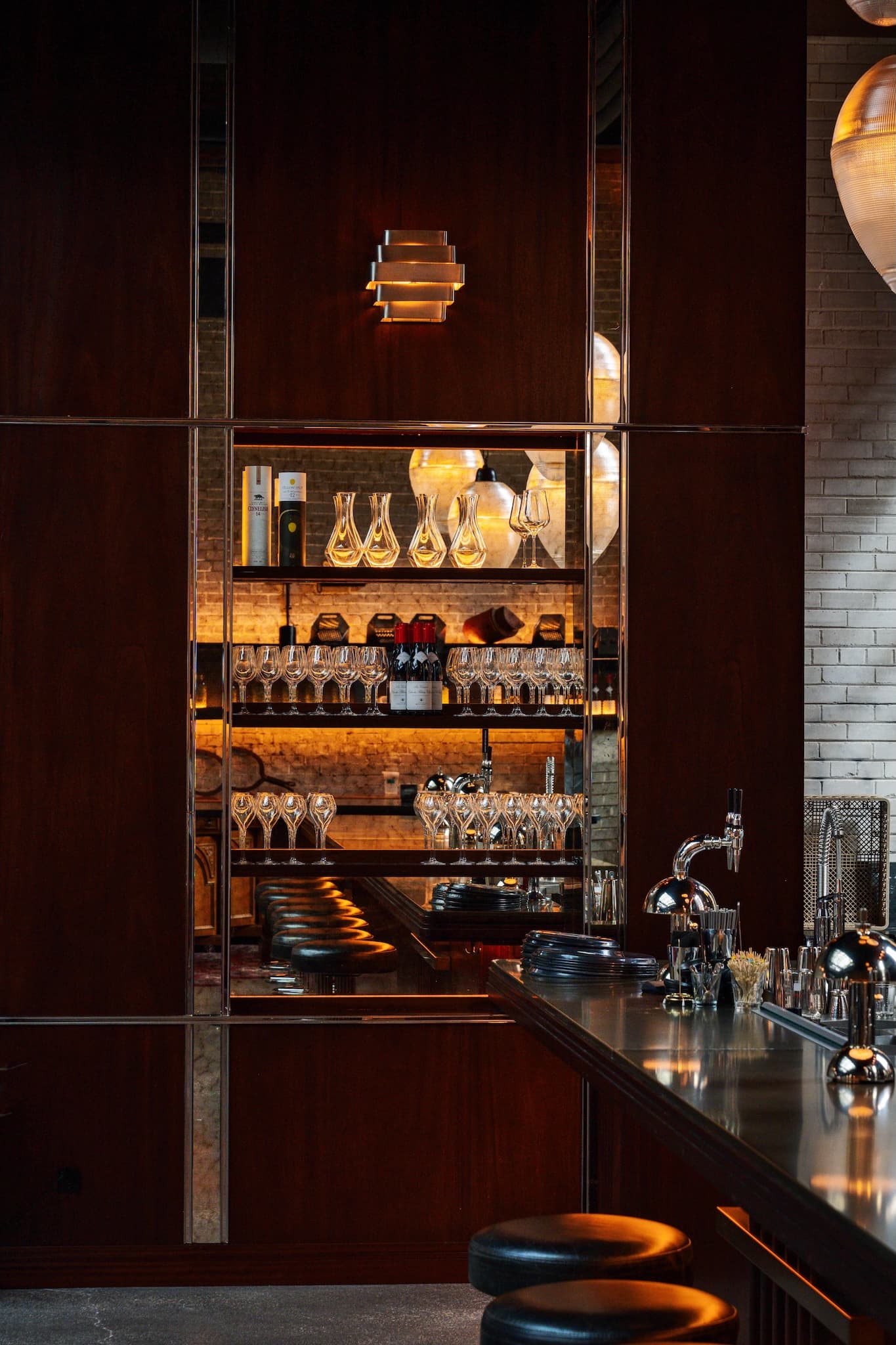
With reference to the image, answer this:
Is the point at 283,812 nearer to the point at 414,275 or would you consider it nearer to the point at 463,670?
the point at 463,670

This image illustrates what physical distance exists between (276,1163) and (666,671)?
1.73 m

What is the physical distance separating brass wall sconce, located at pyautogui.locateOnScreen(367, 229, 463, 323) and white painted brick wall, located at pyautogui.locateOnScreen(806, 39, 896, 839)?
7.43ft

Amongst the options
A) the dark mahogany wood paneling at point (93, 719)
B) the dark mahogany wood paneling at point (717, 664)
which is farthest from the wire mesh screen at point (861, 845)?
the dark mahogany wood paneling at point (93, 719)

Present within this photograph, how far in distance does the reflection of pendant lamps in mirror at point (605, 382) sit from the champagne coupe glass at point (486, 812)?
1113 mm

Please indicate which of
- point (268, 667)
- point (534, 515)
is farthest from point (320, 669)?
point (534, 515)

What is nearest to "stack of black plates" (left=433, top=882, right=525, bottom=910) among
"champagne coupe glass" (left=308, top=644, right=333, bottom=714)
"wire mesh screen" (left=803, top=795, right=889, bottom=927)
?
"champagne coupe glass" (left=308, top=644, right=333, bottom=714)

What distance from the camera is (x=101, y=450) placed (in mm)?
4422

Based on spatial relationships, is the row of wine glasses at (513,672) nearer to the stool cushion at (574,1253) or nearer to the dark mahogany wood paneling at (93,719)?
the dark mahogany wood paneling at (93,719)

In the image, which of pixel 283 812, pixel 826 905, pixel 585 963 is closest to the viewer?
pixel 826 905

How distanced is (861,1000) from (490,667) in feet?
7.47

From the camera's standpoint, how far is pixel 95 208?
4.43 metres

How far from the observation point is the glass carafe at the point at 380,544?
184 inches

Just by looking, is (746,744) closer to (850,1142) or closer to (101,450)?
(101,450)

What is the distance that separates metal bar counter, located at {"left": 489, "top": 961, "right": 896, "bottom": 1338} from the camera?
185cm
